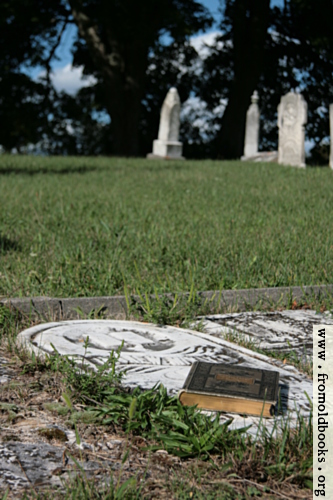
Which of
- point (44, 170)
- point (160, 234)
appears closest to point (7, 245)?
point (160, 234)

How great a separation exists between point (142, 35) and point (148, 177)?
10.7 metres

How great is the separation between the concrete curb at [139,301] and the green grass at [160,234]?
190mm

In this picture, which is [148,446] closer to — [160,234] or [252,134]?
[160,234]

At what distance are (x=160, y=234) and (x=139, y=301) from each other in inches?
93.6

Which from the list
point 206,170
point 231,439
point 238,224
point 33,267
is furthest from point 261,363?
point 206,170

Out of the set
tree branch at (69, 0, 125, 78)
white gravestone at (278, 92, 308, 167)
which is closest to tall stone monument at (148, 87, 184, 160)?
tree branch at (69, 0, 125, 78)

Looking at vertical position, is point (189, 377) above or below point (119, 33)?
below

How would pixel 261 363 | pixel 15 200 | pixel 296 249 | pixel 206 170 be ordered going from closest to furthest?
pixel 261 363 → pixel 296 249 → pixel 15 200 → pixel 206 170

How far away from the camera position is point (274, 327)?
14.6 ft

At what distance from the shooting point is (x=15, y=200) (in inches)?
381

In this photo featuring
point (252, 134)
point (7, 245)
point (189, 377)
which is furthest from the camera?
point (252, 134)

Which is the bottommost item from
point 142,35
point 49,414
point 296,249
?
point 49,414

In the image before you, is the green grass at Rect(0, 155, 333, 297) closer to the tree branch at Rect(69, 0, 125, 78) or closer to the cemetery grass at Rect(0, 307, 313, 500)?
the cemetery grass at Rect(0, 307, 313, 500)

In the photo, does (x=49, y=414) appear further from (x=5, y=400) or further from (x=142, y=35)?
(x=142, y=35)
